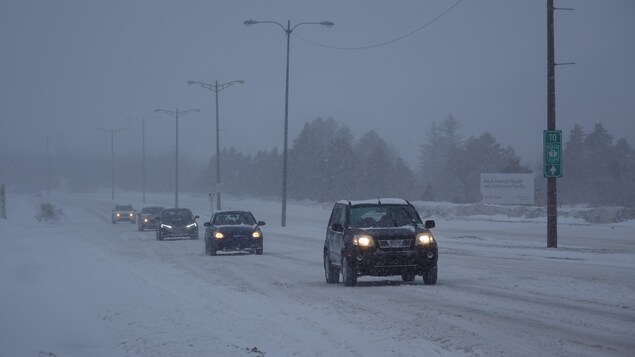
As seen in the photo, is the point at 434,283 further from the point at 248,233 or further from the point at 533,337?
→ the point at 248,233

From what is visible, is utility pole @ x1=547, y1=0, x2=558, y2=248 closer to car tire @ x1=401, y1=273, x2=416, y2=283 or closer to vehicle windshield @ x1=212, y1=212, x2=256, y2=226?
vehicle windshield @ x1=212, y1=212, x2=256, y2=226

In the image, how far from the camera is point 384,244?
18.8 meters

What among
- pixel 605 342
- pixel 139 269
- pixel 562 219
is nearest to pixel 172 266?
pixel 139 269

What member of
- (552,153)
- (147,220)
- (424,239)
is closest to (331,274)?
(424,239)

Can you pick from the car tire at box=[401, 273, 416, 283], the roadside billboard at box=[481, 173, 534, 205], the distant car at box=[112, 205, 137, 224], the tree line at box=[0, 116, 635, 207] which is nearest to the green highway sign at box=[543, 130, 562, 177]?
the car tire at box=[401, 273, 416, 283]

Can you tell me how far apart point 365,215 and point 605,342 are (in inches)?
353

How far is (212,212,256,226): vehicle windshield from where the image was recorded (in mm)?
33500

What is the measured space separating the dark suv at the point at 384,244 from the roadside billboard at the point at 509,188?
60.2m

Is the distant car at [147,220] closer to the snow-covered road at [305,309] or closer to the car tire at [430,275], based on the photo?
the snow-covered road at [305,309]

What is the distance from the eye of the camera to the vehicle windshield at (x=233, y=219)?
33500 mm

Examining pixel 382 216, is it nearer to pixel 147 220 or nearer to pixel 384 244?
pixel 384 244

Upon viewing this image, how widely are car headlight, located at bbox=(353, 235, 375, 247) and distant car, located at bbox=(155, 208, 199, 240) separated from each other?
27.2 m

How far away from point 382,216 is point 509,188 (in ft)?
200

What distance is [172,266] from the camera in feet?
88.9
